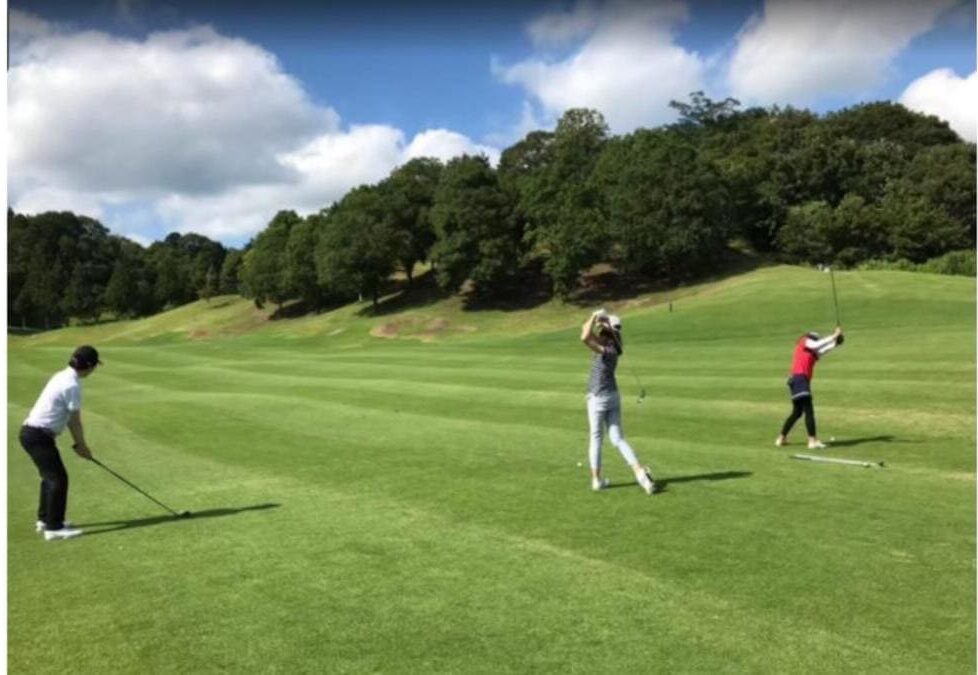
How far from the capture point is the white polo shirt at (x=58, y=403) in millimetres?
10055

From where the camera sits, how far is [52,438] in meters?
10.2

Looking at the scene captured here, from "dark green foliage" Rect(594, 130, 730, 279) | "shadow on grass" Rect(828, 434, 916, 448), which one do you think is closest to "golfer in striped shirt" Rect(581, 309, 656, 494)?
"shadow on grass" Rect(828, 434, 916, 448)

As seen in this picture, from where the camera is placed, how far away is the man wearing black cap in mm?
10039

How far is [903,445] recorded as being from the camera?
1433 cm

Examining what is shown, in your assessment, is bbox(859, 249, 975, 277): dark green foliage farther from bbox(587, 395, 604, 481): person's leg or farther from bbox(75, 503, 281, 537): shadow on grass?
bbox(75, 503, 281, 537): shadow on grass

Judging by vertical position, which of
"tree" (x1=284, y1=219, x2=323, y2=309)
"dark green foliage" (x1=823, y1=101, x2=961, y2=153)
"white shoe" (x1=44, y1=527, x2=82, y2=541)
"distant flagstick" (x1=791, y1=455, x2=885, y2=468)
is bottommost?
"distant flagstick" (x1=791, y1=455, x2=885, y2=468)

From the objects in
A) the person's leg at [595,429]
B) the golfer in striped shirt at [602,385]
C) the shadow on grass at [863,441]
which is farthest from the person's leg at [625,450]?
the shadow on grass at [863,441]

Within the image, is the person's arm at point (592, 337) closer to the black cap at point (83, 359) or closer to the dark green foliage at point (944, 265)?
the black cap at point (83, 359)

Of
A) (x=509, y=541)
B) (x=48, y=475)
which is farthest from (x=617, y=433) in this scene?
(x=48, y=475)

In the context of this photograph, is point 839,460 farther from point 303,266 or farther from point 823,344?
point 303,266

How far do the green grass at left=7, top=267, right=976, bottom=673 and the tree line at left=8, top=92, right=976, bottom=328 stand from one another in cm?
5169

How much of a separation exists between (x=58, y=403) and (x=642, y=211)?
66279 millimetres

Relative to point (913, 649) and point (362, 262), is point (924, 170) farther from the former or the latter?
point (913, 649)

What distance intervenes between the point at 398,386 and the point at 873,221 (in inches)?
2590
